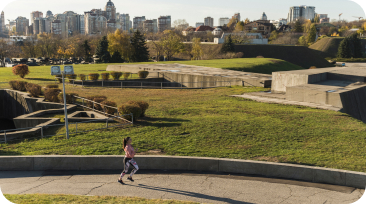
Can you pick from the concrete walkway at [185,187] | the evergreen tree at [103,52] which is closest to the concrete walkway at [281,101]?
the concrete walkway at [185,187]

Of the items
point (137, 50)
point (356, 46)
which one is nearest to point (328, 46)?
point (356, 46)

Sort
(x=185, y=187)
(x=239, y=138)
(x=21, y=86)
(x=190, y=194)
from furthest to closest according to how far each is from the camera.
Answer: (x=21, y=86)
(x=239, y=138)
(x=185, y=187)
(x=190, y=194)

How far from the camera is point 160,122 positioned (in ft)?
50.1

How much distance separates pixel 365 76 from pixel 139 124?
55.7 feet

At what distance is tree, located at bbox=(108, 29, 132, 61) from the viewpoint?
73375 mm

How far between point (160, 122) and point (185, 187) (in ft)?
23.0

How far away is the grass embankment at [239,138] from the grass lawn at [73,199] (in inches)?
138

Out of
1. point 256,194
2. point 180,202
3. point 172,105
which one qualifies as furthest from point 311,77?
point 180,202

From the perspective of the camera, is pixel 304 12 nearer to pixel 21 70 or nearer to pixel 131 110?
pixel 21 70

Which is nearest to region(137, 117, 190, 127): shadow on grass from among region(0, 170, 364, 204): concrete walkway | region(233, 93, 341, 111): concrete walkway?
region(0, 170, 364, 204): concrete walkway

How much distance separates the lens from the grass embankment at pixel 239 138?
10577 mm

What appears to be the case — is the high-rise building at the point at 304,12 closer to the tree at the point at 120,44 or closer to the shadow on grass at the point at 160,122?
the tree at the point at 120,44

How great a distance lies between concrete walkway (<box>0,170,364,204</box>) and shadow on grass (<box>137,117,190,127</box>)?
5.07 metres

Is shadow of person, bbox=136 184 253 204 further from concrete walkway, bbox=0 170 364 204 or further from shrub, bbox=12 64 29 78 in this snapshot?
shrub, bbox=12 64 29 78
